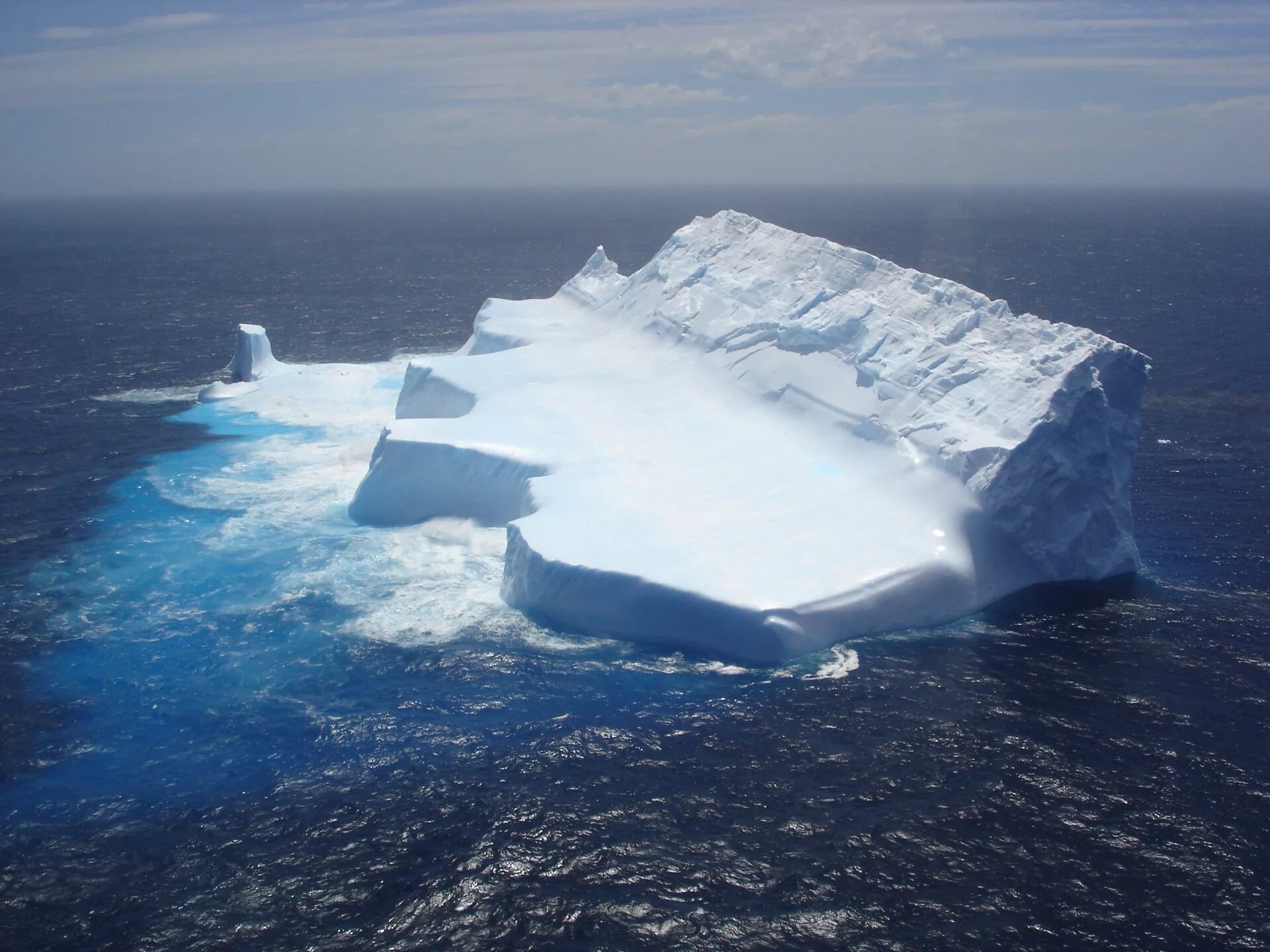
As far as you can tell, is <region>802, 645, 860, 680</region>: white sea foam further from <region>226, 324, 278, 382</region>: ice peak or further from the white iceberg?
<region>226, 324, 278, 382</region>: ice peak

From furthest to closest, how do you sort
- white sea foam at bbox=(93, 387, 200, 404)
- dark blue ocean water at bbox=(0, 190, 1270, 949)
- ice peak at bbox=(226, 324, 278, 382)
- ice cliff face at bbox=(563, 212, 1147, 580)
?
1. ice peak at bbox=(226, 324, 278, 382)
2. white sea foam at bbox=(93, 387, 200, 404)
3. ice cliff face at bbox=(563, 212, 1147, 580)
4. dark blue ocean water at bbox=(0, 190, 1270, 949)

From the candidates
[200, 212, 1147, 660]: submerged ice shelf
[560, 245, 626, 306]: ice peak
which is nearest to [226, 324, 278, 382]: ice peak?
[200, 212, 1147, 660]: submerged ice shelf

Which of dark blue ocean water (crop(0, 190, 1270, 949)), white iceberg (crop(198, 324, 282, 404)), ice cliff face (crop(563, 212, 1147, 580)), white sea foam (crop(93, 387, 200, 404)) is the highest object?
ice cliff face (crop(563, 212, 1147, 580))

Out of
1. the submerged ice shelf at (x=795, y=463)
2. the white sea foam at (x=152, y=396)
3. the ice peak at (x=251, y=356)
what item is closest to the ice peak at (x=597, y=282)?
the submerged ice shelf at (x=795, y=463)

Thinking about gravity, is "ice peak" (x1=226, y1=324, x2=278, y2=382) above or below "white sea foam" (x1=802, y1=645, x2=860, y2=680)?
above

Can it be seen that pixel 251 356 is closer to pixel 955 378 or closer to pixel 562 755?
pixel 955 378

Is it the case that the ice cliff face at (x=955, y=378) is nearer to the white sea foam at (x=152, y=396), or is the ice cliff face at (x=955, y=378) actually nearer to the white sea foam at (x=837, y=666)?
the white sea foam at (x=837, y=666)

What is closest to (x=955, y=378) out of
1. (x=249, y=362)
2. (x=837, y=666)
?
(x=837, y=666)
